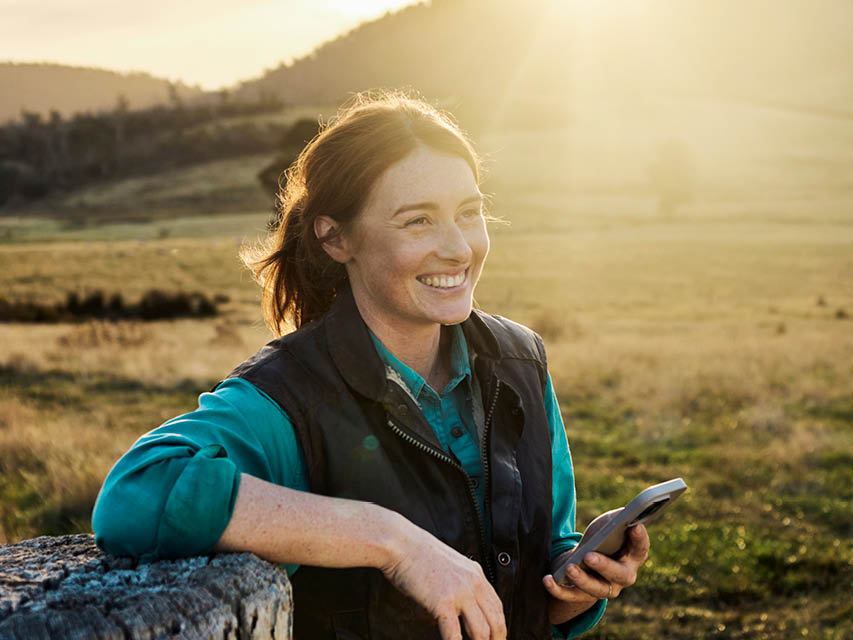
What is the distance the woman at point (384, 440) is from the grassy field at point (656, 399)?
1201mm

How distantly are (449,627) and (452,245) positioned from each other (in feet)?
3.48

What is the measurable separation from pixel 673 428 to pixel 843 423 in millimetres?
2209

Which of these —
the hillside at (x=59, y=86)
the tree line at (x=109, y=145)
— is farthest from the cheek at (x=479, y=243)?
the hillside at (x=59, y=86)

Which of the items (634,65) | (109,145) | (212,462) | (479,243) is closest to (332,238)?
(479,243)

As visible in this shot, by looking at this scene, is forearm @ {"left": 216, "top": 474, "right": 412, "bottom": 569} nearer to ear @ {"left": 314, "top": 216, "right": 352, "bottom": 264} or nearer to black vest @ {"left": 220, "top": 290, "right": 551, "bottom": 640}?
black vest @ {"left": 220, "top": 290, "right": 551, "bottom": 640}

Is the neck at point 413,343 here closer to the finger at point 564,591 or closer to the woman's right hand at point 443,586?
the finger at point 564,591

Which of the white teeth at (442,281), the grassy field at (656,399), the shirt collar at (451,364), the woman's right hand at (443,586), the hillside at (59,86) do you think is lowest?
the grassy field at (656,399)

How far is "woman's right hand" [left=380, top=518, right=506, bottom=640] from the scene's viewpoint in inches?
67.6

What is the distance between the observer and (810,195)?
5841cm

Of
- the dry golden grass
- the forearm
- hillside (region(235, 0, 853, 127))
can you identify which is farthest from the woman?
hillside (region(235, 0, 853, 127))

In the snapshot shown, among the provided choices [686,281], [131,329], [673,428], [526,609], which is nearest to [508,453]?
[526,609]

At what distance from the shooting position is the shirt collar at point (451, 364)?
2.29 m

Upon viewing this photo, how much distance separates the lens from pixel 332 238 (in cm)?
249

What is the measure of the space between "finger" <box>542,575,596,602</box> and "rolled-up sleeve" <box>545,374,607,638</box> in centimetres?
18
